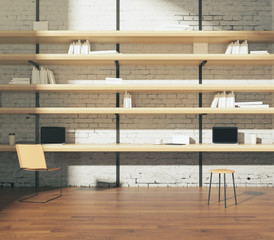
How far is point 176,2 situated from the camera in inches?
189

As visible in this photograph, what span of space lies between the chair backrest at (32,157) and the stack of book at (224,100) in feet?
8.17

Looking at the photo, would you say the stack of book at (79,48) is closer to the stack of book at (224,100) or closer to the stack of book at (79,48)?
the stack of book at (79,48)

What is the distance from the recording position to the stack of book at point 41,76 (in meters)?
4.39

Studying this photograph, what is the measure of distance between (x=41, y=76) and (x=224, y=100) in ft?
8.80

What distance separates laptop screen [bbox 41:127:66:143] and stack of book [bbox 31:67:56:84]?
2.31 ft

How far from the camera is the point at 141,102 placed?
15.6 feet

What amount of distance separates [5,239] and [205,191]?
109 inches

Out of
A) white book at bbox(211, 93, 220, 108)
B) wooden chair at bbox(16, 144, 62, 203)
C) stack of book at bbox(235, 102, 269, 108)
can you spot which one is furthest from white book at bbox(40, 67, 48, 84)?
stack of book at bbox(235, 102, 269, 108)

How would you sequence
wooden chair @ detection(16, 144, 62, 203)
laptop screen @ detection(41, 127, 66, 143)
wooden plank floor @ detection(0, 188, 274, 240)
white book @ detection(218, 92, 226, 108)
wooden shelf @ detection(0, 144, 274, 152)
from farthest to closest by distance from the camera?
1. laptop screen @ detection(41, 127, 66, 143)
2. white book @ detection(218, 92, 226, 108)
3. wooden shelf @ detection(0, 144, 274, 152)
4. wooden chair @ detection(16, 144, 62, 203)
5. wooden plank floor @ detection(0, 188, 274, 240)

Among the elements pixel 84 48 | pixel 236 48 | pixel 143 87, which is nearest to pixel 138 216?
pixel 143 87

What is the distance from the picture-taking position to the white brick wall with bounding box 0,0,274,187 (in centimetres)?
474

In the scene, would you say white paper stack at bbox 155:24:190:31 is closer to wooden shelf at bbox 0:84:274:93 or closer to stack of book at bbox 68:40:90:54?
wooden shelf at bbox 0:84:274:93

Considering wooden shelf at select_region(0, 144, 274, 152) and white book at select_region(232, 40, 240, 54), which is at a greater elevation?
white book at select_region(232, 40, 240, 54)

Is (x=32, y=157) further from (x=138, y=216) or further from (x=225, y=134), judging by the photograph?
(x=225, y=134)
